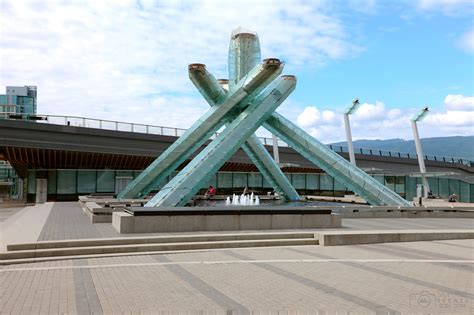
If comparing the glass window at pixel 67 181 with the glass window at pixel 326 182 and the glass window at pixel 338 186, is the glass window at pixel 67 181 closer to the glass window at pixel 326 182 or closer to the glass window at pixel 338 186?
the glass window at pixel 326 182

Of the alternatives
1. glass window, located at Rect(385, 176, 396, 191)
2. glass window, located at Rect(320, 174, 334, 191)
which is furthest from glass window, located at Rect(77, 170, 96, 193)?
glass window, located at Rect(385, 176, 396, 191)

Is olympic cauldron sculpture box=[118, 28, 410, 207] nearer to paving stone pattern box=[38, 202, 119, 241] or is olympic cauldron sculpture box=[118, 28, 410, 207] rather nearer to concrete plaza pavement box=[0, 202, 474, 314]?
paving stone pattern box=[38, 202, 119, 241]

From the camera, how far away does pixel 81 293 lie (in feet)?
26.9

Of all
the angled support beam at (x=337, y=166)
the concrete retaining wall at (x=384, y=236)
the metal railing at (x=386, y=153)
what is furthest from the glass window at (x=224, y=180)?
the concrete retaining wall at (x=384, y=236)

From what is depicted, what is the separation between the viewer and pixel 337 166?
2441 cm

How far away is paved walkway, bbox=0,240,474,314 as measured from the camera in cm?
744

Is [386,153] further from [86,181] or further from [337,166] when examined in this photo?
[86,181]

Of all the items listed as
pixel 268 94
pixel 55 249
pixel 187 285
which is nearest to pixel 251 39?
pixel 268 94

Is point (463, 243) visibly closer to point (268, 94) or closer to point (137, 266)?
point (137, 266)

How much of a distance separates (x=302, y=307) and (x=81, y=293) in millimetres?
3783

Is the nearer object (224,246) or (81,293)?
(81,293)

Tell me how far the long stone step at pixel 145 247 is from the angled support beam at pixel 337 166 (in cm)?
1046

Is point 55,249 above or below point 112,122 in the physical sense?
below

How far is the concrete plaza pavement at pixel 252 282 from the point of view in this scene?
7441mm
